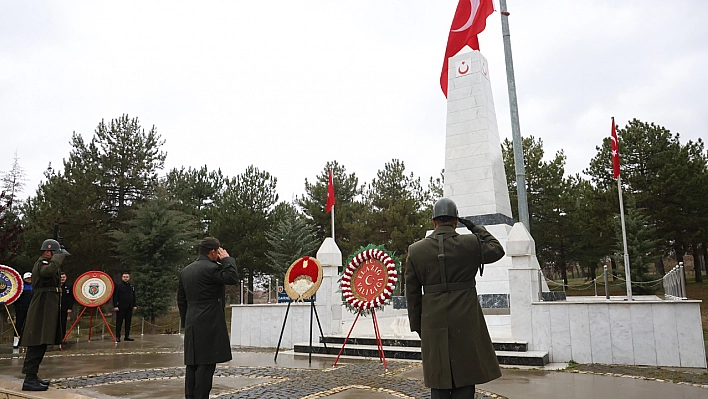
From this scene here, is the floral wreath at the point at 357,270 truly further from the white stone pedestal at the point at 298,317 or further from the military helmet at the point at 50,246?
the military helmet at the point at 50,246

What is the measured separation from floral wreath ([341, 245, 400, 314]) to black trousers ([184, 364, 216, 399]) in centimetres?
375

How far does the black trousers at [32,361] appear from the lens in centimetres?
540

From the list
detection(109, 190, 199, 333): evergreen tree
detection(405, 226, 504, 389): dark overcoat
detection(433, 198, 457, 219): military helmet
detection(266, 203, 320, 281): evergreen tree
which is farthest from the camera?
detection(266, 203, 320, 281): evergreen tree

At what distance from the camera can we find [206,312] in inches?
165

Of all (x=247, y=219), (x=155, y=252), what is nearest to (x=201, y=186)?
(x=247, y=219)

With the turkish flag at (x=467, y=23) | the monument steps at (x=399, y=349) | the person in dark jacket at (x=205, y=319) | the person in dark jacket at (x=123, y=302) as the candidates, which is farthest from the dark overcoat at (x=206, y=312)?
the turkish flag at (x=467, y=23)

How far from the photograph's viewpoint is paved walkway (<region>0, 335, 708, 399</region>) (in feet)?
16.9

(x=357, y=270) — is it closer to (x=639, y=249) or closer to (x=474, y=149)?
(x=474, y=149)

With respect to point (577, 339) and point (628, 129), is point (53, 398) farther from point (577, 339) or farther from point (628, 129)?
point (628, 129)

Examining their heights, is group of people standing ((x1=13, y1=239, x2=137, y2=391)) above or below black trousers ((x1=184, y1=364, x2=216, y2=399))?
above

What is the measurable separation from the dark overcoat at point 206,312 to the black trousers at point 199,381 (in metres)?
0.09

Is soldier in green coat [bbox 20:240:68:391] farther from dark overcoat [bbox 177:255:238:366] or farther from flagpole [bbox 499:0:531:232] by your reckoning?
flagpole [bbox 499:0:531:232]

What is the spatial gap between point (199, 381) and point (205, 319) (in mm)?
500

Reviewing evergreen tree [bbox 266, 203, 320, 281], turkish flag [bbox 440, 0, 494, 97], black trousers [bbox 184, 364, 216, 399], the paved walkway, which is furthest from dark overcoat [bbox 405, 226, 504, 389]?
evergreen tree [bbox 266, 203, 320, 281]
